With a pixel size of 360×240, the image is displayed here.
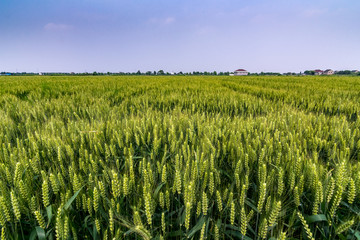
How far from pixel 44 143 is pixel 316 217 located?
5.08ft

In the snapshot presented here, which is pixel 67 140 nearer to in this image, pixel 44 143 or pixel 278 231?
pixel 44 143

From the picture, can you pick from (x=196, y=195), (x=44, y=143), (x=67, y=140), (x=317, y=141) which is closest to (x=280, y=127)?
(x=317, y=141)

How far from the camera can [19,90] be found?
4996 mm

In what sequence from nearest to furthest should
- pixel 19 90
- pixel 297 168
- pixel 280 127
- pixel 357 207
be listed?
1. pixel 357 207
2. pixel 297 168
3. pixel 280 127
4. pixel 19 90

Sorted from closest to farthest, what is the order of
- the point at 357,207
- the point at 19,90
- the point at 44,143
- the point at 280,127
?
the point at 357,207 < the point at 44,143 < the point at 280,127 < the point at 19,90

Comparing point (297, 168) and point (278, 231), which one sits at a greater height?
point (297, 168)

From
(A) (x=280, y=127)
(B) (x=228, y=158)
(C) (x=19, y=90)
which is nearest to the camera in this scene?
(B) (x=228, y=158)

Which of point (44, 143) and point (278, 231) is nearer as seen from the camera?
point (278, 231)

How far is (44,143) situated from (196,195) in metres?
1.09

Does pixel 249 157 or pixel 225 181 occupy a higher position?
pixel 249 157

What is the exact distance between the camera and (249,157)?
1.08 m

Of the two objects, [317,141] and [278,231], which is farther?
[317,141]

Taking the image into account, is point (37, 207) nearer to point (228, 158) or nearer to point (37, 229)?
point (37, 229)

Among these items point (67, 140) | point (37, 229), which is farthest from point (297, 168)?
point (67, 140)
